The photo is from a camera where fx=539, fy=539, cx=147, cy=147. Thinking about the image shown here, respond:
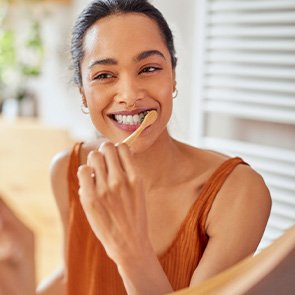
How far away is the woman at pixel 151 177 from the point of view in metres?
0.37

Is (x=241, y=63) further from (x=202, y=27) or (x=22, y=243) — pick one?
(x=22, y=243)

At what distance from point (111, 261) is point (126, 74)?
0.19 metres

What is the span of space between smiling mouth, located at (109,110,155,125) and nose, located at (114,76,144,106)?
0.02 meters

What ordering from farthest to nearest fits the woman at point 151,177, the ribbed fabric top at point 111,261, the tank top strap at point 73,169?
1. the tank top strap at point 73,169
2. the ribbed fabric top at point 111,261
3. the woman at point 151,177

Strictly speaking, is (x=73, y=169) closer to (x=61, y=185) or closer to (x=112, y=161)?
(x=61, y=185)

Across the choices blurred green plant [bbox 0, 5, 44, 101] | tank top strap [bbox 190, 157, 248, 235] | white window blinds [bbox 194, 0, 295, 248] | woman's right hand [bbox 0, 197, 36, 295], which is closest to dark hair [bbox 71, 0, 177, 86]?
tank top strap [bbox 190, 157, 248, 235]

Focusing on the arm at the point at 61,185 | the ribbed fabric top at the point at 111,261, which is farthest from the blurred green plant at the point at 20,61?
the ribbed fabric top at the point at 111,261

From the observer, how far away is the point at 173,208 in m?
0.53

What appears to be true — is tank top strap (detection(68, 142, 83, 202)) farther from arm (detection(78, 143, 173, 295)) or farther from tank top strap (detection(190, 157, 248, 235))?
arm (detection(78, 143, 173, 295))

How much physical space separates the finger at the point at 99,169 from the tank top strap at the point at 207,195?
0.21 metres

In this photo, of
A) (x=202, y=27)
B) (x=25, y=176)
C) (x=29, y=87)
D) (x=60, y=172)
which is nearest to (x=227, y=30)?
(x=202, y=27)

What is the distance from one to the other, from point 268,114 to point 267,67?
0.09m

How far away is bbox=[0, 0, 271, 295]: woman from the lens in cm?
37

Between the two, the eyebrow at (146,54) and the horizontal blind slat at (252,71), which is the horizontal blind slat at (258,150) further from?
the eyebrow at (146,54)
